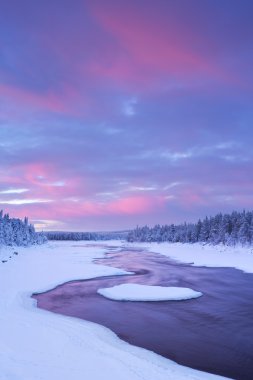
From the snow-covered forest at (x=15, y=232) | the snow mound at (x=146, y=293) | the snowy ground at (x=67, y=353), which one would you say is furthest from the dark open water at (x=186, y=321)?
the snow-covered forest at (x=15, y=232)

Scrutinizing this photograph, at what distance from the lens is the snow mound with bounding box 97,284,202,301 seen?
30734 mm

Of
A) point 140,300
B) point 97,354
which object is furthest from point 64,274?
point 97,354

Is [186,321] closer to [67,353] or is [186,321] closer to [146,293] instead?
[146,293]

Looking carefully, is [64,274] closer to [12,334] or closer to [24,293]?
[24,293]

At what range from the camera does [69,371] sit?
1316cm

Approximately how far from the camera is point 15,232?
10412cm

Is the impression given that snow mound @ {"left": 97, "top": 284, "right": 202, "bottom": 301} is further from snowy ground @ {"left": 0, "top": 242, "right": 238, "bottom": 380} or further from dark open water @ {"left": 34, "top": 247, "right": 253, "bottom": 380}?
snowy ground @ {"left": 0, "top": 242, "right": 238, "bottom": 380}

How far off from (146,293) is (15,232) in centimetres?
7902

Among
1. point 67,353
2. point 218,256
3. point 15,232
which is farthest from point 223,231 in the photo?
point 67,353

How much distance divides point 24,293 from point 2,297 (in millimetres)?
3764

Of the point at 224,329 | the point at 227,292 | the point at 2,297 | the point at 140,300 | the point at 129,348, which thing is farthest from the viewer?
the point at 227,292

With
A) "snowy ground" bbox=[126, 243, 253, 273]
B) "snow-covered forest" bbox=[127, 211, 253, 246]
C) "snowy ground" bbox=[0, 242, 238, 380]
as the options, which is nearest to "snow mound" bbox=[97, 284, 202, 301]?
"snowy ground" bbox=[0, 242, 238, 380]

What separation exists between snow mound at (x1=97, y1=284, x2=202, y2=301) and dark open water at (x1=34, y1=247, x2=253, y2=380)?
0.94m

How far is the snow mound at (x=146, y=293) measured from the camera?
30.7 meters
